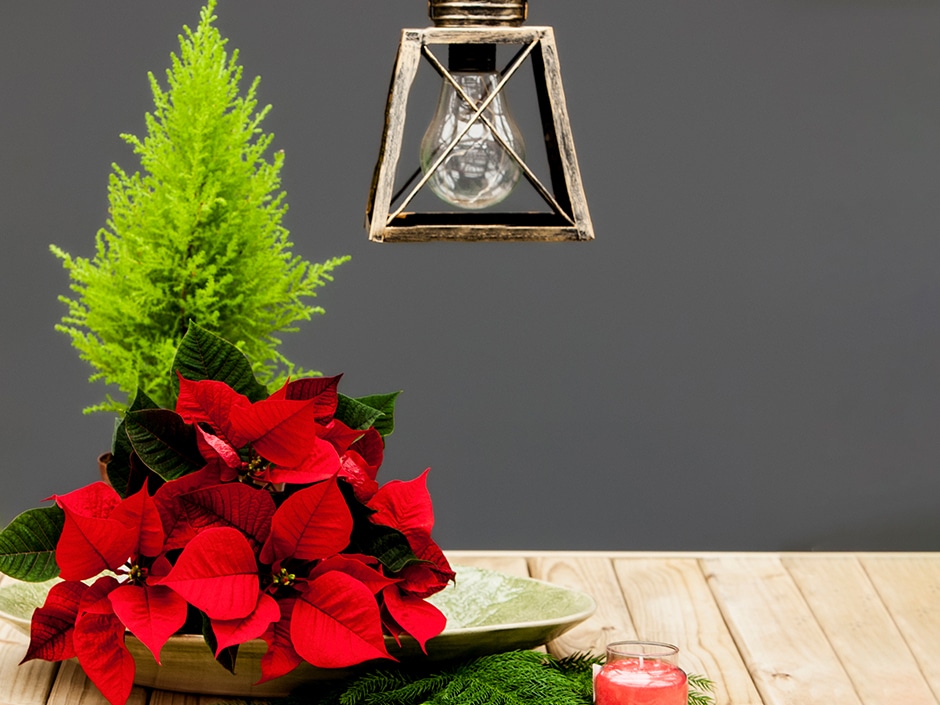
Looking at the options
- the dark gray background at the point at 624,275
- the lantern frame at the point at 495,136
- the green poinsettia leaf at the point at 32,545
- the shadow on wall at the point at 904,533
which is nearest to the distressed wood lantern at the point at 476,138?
the lantern frame at the point at 495,136

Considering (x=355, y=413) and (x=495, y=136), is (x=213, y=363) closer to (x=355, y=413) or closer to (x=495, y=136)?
(x=355, y=413)

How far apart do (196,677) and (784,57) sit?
2.01 meters

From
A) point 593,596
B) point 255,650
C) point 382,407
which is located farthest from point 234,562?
point 593,596

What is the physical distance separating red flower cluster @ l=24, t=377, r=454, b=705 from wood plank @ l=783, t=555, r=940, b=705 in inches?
17.4

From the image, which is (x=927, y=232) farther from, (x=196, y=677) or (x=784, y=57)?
(x=196, y=677)

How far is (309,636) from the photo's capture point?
2.69ft

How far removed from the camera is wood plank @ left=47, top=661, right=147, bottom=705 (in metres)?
0.92

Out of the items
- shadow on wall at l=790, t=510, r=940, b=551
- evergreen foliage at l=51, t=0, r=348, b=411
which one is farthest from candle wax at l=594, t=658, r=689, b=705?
shadow on wall at l=790, t=510, r=940, b=551

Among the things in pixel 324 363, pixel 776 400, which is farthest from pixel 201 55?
pixel 776 400

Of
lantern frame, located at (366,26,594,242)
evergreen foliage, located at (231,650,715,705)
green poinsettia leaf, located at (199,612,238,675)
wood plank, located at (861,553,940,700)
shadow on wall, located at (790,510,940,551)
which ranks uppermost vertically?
lantern frame, located at (366,26,594,242)

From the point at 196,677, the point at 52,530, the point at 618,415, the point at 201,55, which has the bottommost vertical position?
the point at 618,415

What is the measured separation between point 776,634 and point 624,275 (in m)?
1.43

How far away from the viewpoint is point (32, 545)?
0.86 meters

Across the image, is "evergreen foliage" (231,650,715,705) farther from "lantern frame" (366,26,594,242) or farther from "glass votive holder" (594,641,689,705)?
"lantern frame" (366,26,594,242)
